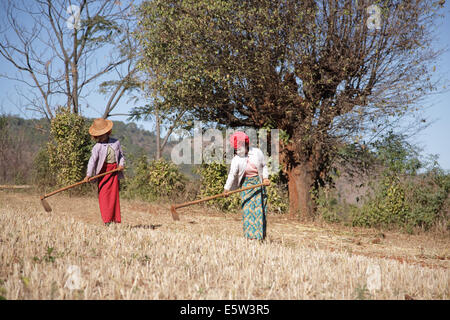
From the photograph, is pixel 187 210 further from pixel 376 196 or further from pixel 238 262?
pixel 238 262

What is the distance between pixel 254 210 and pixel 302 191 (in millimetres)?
5713

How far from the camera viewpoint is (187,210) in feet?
45.6

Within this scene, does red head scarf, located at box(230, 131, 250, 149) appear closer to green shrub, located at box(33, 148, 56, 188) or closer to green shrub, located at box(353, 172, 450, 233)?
green shrub, located at box(353, 172, 450, 233)

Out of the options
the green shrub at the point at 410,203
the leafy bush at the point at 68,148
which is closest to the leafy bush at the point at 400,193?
the green shrub at the point at 410,203

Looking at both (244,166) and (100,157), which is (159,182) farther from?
(244,166)

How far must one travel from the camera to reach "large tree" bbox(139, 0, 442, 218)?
33.6 feet

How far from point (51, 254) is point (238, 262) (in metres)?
2.50

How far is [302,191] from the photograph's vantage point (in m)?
12.2

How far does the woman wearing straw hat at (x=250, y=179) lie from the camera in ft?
22.5

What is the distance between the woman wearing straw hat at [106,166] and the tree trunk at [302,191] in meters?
6.22

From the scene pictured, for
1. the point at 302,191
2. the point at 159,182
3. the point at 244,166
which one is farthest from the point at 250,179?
the point at 159,182

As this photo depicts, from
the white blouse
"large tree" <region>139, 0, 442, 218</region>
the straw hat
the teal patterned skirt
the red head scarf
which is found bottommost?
the teal patterned skirt

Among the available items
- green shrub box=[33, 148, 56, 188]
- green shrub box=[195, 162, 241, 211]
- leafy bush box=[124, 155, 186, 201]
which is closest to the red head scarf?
green shrub box=[195, 162, 241, 211]

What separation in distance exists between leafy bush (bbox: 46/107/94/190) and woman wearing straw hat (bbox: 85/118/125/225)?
10.4m
